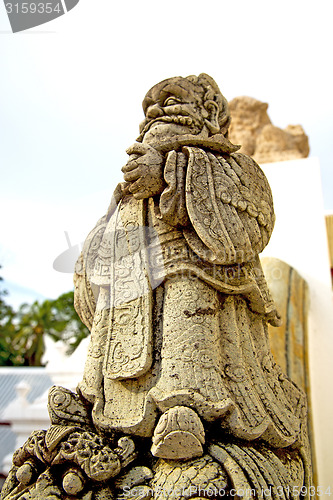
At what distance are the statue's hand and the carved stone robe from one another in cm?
4

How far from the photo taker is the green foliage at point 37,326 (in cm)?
1338

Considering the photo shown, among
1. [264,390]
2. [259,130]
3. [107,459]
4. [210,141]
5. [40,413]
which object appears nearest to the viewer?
[107,459]

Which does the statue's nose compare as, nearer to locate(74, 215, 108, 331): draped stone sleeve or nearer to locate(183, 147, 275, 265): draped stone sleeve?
locate(183, 147, 275, 265): draped stone sleeve

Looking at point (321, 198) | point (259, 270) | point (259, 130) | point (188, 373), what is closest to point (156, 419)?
point (188, 373)

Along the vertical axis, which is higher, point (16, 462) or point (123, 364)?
point (123, 364)

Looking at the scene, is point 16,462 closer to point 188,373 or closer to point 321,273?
point 188,373

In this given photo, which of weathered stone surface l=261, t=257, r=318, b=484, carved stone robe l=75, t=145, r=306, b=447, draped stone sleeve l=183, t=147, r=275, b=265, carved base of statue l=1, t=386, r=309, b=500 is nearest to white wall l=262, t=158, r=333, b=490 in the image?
weathered stone surface l=261, t=257, r=318, b=484

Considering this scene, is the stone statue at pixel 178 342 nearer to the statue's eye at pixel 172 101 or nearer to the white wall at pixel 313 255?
the statue's eye at pixel 172 101

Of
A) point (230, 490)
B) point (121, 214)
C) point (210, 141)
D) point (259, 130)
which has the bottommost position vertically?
point (230, 490)

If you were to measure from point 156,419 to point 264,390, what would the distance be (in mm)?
485

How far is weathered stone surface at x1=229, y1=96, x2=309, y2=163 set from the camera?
16.9 feet

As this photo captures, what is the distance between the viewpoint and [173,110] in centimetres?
202

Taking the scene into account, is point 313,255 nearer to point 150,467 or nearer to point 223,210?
point 223,210

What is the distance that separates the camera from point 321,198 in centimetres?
396
